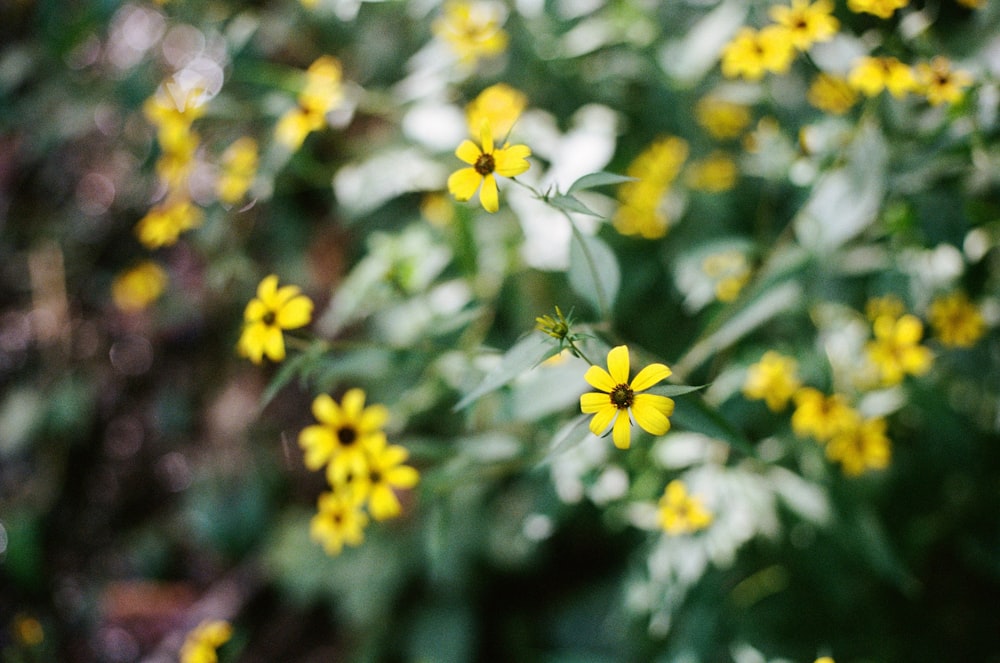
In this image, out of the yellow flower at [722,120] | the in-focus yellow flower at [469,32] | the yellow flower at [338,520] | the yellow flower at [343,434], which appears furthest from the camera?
the yellow flower at [722,120]

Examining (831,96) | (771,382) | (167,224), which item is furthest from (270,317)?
(831,96)

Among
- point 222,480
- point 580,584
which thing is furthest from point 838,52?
point 222,480

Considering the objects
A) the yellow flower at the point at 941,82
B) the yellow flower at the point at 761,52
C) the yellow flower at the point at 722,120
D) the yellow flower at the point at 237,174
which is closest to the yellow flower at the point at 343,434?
the yellow flower at the point at 237,174

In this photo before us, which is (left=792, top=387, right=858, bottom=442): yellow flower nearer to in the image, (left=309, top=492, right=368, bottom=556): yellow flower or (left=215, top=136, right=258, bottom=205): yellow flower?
(left=309, top=492, right=368, bottom=556): yellow flower

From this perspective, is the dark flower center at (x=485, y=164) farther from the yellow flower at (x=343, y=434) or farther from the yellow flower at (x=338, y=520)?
the yellow flower at (x=338, y=520)

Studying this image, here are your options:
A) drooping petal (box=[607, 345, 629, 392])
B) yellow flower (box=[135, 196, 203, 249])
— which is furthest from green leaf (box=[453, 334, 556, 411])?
yellow flower (box=[135, 196, 203, 249])

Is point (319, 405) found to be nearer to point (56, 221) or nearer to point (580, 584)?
point (580, 584)
